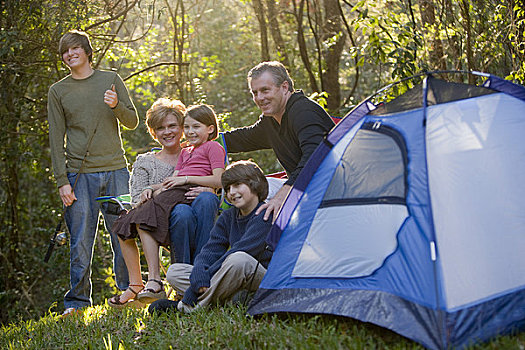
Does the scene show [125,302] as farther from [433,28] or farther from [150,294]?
[433,28]

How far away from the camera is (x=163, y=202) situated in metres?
4.19

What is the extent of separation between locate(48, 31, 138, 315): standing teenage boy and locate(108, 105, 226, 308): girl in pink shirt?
1.27 feet

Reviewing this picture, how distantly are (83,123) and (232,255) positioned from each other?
182 centimetres

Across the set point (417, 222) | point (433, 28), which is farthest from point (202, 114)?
point (433, 28)

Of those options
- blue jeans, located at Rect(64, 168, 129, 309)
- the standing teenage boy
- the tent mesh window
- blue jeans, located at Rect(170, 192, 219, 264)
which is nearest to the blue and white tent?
the tent mesh window

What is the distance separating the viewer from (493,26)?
226 inches

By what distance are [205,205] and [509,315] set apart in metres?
2.01

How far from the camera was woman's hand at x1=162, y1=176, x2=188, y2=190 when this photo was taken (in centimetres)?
427

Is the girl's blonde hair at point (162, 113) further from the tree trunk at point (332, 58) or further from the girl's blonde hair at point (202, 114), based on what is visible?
the tree trunk at point (332, 58)

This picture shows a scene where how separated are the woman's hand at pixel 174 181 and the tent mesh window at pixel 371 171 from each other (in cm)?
125

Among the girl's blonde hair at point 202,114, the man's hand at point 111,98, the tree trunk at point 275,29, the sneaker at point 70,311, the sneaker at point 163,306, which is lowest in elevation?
the sneaker at point 70,311

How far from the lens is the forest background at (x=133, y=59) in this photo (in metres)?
5.74

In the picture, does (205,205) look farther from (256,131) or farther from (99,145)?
(99,145)

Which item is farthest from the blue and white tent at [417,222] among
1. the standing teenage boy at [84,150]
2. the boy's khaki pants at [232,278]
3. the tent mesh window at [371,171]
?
the standing teenage boy at [84,150]
